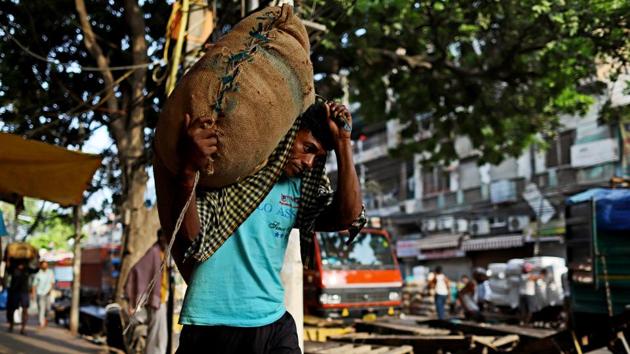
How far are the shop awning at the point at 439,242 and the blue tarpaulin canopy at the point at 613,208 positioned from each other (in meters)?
21.3

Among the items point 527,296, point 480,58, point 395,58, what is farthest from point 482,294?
point 395,58

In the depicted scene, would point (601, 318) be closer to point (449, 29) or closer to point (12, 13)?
point (449, 29)

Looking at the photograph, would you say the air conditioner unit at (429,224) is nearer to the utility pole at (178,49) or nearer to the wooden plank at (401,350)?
the utility pole at (178,49)

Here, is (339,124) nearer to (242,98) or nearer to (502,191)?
(242,98)

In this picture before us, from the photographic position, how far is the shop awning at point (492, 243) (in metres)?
26.4

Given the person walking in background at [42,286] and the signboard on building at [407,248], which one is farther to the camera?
the signboard on building at [407,248]

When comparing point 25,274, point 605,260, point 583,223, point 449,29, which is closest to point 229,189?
point 605,260

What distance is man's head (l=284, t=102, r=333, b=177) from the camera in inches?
94.1

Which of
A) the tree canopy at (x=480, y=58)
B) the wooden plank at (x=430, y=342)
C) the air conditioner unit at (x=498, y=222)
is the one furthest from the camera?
the air conditioner unit at (x=498, y=222)

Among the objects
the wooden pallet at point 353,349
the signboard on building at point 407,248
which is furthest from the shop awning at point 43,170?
the signboard on building at point 407,248

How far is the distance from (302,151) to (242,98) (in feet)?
1.38

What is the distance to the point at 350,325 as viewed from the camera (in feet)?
33.4

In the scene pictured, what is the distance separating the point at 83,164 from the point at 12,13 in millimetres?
4237

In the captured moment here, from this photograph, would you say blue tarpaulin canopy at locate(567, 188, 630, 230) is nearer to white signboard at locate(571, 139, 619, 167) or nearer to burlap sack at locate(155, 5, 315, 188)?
burlap sack at locate(155, 5, 315, 188)
